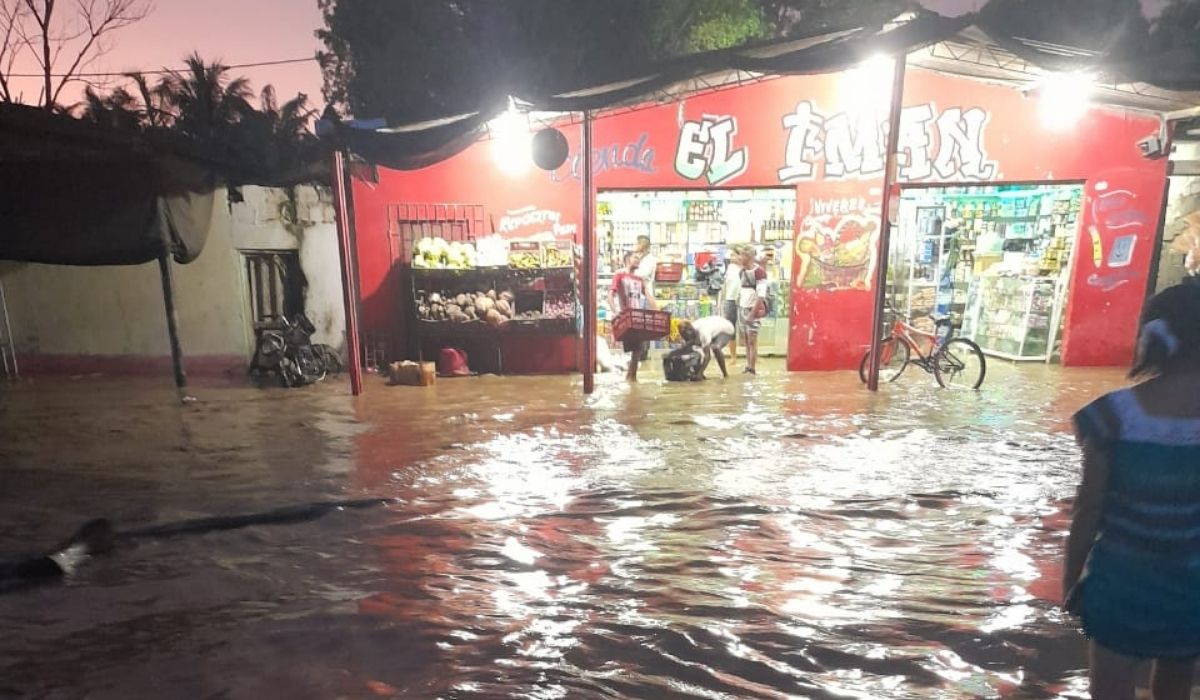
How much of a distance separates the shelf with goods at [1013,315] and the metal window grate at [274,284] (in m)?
12.4

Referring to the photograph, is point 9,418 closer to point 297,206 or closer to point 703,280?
point 297,206

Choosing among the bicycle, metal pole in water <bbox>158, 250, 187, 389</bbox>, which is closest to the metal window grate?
metal pole in water <bbox>158, 250, 187, 389</bbox>

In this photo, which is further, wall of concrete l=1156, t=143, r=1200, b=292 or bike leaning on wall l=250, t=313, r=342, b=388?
bike leaning on wall l=250, t=313, r=342, b=388

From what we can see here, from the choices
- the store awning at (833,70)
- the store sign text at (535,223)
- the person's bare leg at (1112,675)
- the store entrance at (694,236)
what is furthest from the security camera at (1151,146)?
the person's bare leg at (1112,675)

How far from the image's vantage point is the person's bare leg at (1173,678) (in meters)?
2.29

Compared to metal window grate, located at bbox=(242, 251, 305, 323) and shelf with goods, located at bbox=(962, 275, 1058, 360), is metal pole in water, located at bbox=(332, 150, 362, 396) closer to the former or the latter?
metal window grate, located at bbox=(242, 251, 305, 323)

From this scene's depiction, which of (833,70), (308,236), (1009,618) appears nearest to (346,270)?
(308,236)

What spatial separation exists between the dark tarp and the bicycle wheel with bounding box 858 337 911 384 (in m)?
10.7

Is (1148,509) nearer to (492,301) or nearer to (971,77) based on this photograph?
(492,301)

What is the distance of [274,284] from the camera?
1267 centimetres

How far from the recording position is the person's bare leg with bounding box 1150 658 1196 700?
2.29m

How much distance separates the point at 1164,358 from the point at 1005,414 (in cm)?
687

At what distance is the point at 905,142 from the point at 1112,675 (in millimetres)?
10183

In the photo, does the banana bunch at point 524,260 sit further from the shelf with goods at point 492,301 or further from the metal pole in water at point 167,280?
the metal pole in water at point 167,280
